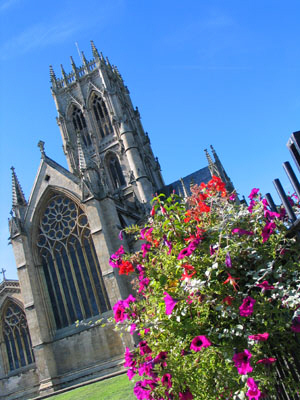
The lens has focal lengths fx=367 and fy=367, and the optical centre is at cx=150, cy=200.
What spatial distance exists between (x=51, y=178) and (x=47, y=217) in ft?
7.55

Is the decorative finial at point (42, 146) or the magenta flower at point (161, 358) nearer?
the magenta flower at point (161, 358)

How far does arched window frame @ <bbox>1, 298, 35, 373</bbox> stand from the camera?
2070 centimetres

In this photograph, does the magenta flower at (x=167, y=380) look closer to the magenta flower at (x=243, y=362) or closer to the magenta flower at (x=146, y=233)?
the magenta flower at (x=243, y=362)

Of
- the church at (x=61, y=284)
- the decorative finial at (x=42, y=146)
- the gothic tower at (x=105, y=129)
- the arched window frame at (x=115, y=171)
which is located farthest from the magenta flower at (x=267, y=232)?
the arched window frame at (x=115, y=171)

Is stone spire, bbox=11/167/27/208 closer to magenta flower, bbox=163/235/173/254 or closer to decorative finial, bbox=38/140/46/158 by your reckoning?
decorative finial, bbox=38/140/46/158

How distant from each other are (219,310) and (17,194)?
2049 centimetres

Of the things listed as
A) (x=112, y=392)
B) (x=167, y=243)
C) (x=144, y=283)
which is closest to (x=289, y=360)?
(x=167, y=243)

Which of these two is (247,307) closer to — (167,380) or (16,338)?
(167,380)

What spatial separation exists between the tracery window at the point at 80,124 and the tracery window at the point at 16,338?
21.2 metres

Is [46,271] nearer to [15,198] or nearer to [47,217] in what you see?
[47,217]

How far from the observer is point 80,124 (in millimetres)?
40125

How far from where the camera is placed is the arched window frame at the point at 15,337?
67.9 ft

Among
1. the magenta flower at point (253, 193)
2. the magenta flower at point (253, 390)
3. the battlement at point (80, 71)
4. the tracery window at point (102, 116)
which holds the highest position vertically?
the battlement at point (80, 71)

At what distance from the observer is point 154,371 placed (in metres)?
3.77
